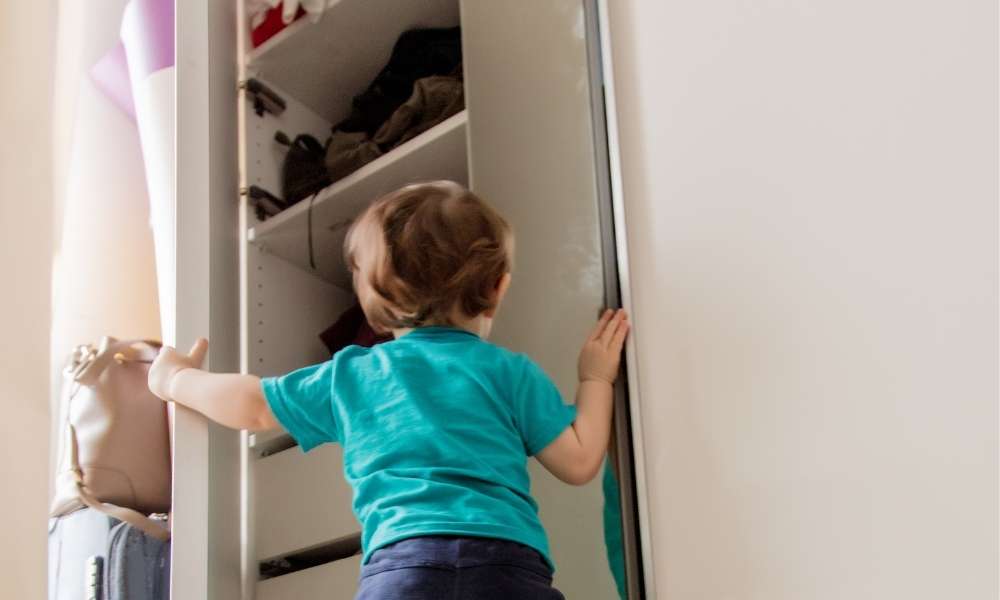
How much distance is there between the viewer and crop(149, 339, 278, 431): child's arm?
1.10 metres

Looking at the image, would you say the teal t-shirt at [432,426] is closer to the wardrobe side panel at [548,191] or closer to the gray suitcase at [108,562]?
the wardrobe side panel at [548,191]

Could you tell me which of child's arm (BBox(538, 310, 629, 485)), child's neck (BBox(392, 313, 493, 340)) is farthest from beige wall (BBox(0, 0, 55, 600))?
child's arm (BBox(538, 310, 629, 485))

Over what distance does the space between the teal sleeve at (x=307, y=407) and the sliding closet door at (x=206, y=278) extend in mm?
136

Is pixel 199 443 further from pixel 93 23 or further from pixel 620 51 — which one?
pixel 93 23

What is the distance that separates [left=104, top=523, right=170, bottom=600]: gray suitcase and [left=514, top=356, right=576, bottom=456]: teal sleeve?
71 cm

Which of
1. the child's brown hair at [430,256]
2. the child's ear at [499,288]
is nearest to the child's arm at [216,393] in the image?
the child's brown hair at [430,256]

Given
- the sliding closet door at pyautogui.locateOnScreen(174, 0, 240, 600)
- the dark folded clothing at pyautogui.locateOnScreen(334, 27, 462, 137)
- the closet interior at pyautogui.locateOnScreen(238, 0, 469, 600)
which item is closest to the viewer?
the sliding closet door at pyautogui.locateOnScreen(174, 0, 240, 600)

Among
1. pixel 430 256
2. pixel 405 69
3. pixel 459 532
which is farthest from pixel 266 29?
pixel 459 532

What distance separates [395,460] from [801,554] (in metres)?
0.39

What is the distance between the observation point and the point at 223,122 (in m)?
1.44

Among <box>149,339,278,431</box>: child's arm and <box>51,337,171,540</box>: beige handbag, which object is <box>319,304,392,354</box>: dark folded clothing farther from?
<box>149,339,278,431</box>: child's arm

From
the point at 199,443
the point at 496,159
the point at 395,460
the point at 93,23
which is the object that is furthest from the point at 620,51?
the point at 93,23

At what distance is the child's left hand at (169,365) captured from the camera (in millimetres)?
1159

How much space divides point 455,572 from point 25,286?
44cm
